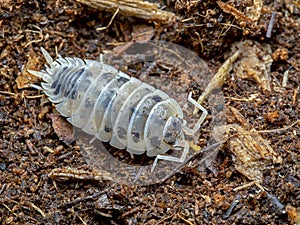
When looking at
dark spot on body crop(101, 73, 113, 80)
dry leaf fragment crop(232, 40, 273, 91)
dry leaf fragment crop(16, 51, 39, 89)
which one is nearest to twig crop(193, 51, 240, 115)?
dry leaf fragment crop(232, 40, 273, 91)

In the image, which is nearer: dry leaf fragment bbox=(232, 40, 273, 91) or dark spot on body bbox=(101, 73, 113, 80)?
dark spot on body bbox=(101, 73, 113, 80)

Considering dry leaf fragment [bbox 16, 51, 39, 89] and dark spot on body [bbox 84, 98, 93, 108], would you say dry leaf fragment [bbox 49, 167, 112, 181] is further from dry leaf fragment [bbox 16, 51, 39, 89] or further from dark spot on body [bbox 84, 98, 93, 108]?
dry leaf fragment [bbox 16, 51, 39, 89]

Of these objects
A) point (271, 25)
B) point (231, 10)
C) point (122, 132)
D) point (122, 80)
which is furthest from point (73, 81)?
point (271, 25)

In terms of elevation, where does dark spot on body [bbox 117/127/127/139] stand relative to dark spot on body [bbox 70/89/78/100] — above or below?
below

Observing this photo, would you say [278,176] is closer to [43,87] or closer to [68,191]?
[68,191]

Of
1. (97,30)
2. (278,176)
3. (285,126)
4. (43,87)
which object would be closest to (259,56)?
(285,126)

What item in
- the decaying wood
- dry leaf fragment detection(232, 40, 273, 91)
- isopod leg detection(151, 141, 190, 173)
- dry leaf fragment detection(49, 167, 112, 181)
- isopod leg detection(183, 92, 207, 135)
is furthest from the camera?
the decaying wood

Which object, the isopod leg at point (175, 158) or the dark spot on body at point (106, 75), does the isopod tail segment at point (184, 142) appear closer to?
the isopod leg at point (175, 158)
